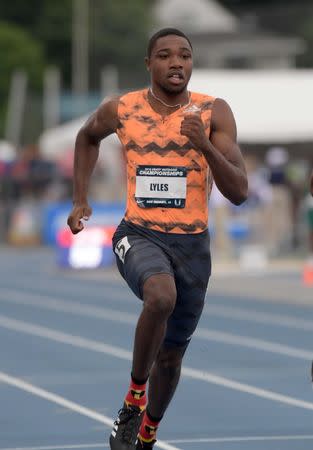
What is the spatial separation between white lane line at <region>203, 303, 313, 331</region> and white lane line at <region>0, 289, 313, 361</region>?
912mm

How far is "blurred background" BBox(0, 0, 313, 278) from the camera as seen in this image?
2777cm

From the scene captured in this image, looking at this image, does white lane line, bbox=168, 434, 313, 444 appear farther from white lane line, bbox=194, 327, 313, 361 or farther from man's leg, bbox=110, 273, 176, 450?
white lane line, bbox=194, 327, 313, 361

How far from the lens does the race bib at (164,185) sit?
820 cm

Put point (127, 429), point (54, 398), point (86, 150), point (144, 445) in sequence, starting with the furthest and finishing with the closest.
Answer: point (54, 398) < point (86, 150) < point (144, 445) < point (127, 429)

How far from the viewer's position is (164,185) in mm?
8195

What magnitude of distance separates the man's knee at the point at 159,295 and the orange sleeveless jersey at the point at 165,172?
1.17ft

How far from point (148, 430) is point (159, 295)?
75 centimetres

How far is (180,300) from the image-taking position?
8242mm

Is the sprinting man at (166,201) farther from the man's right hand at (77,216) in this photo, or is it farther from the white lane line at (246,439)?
the white lane line at (246,439)

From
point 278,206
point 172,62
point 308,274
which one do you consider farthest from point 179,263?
point 278,206

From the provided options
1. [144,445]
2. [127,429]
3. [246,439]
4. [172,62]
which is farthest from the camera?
[246,439]

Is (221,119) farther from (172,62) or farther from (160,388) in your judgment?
(160,388)

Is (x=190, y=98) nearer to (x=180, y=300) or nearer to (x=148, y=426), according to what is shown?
(x=180, y=300)

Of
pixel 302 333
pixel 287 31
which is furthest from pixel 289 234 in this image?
pixel 287 31
